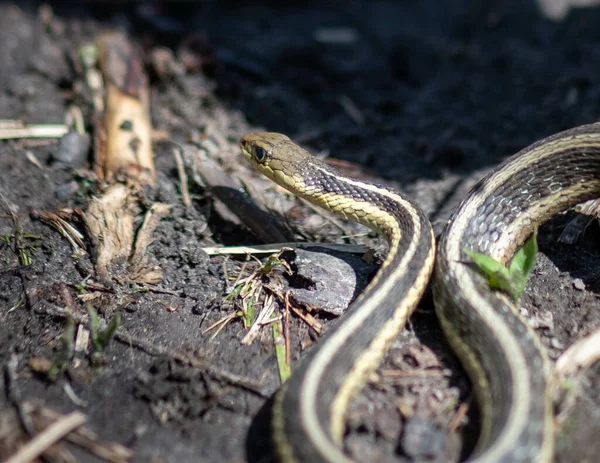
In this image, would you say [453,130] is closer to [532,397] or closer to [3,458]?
[532,397]

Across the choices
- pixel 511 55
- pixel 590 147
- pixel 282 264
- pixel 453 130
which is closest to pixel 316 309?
pixel 282 264

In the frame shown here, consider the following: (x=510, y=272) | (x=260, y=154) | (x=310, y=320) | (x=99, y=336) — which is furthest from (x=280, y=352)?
(x=260, y=154)

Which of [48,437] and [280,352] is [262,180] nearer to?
[280,352]

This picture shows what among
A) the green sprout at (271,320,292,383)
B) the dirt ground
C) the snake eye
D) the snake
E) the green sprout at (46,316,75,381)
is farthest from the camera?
the snake eye

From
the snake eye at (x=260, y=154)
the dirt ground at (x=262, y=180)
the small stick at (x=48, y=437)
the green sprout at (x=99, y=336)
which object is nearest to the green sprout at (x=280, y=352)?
the dirt ground at (x=262, y=180)

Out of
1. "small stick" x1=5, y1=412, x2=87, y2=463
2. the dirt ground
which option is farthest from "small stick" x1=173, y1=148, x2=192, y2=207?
"small stick" x1=5, y1=412, x2=87, y2=463

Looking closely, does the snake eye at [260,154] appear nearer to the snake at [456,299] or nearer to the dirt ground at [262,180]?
the snake at [456,299]

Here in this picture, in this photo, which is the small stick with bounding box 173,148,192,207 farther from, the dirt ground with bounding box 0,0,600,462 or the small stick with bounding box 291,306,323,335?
the small stick with bounding box 291,306,323,335
